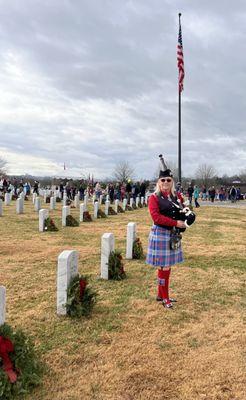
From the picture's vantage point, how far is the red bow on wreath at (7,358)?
3.38m

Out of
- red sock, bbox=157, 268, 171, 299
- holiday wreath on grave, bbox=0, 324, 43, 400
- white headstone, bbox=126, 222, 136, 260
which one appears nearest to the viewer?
holiday wreath on grave, bbox=0, 324, 43, 400

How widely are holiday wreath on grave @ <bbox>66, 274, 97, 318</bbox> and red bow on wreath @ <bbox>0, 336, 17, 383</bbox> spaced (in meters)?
1.69

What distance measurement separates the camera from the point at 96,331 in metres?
4.81

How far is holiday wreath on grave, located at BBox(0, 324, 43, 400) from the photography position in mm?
3338

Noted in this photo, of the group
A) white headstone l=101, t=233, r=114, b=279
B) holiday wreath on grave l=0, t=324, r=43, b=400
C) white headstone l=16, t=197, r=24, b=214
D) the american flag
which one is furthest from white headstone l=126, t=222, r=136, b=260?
the american flag

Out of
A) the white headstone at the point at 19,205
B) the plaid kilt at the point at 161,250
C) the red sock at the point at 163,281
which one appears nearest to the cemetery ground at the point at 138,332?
the red sock at the point at 163,281

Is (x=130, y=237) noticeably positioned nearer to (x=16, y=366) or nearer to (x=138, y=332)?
(x=138, y=332)

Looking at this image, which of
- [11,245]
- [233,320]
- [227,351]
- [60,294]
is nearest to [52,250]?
[11,245]

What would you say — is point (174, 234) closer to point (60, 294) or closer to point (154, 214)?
point (154, 214)

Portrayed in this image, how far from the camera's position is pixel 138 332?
4.81 metres

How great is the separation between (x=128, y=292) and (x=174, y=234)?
1.50m

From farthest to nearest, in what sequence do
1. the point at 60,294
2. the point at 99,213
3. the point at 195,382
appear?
the point at 99,213 → the point at 60,294 → the point at 195,382

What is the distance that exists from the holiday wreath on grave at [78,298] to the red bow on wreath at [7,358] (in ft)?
5.55

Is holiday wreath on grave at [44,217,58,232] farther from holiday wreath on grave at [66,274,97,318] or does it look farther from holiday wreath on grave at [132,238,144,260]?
holiday wreath on grave at [66,274,97,318]
